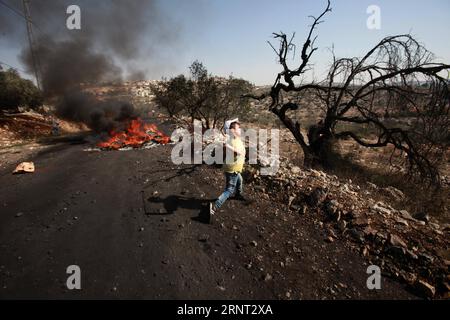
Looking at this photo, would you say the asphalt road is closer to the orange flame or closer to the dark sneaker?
the dark sneaker

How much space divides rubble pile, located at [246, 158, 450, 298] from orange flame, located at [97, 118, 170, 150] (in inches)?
215

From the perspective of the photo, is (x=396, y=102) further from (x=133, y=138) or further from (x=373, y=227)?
(x=133, y=138)

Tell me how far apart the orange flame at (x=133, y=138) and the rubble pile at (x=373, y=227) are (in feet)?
17.9

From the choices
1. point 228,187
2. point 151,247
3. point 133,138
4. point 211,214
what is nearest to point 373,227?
point 228,187

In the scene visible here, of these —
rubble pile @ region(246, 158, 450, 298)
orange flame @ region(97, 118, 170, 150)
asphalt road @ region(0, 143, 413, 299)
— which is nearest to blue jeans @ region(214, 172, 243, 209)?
asphalt road @ region(0, 143, 413, 299)

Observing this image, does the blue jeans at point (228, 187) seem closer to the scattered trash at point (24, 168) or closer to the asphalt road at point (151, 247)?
the asphalt road at point (151, 247)

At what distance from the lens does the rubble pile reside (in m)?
3.82

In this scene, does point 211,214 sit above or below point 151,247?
above

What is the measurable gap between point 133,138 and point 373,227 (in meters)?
9.32

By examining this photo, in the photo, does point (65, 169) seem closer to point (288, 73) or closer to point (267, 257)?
point (267, 257)

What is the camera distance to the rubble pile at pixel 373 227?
150 inches

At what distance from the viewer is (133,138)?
1085cm
